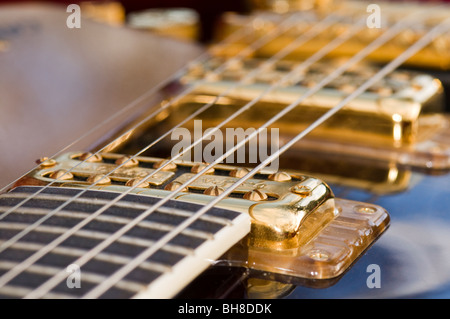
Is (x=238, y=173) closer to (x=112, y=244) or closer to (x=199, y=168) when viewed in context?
(x=199, y=168)

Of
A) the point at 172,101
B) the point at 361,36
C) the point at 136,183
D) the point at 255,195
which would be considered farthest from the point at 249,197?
the point at 361,36

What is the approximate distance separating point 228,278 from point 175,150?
316 mm

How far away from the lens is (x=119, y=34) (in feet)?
3.93

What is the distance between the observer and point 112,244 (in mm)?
525

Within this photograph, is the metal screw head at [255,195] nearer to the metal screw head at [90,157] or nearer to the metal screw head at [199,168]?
the metal screw head at [199,168]

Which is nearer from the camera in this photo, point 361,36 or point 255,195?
point 255,195

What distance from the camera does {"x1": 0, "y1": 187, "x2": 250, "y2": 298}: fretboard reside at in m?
0.48

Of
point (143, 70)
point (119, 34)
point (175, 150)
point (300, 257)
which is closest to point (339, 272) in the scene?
point (300, 257)

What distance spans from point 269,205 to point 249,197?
3 centimetres

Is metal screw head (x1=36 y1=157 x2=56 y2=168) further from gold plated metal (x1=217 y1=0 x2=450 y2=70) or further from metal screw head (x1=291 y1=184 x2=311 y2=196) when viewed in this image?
gold plated metal (x1=217 y1=0 x2=450 y2=70)

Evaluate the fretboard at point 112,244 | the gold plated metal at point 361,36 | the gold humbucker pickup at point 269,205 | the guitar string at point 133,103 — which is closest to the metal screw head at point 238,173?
the gold humbucker pickup at point 269,205

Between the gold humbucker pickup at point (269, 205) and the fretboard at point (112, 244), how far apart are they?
3 cm

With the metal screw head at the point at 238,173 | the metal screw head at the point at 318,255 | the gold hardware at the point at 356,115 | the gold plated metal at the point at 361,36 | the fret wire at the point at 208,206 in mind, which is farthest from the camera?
the gold plated metal at the point at 361,36

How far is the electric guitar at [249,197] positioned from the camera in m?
0.52
